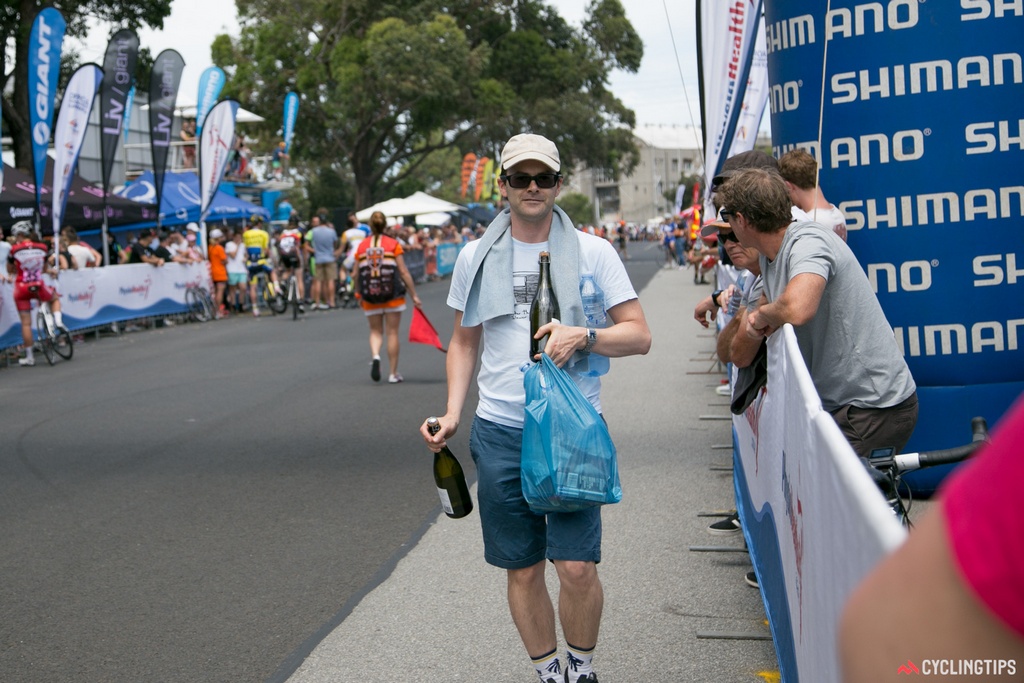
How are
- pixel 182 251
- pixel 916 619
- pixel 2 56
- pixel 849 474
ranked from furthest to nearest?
1. pixel 2 56
2. pixel 182 251
3. pixel 849 474
4. pixel 916 619

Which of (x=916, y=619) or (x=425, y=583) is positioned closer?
(x=916, y=619)

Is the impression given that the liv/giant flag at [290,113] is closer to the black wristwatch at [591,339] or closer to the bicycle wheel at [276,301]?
the bicycle wheel at [276,301]

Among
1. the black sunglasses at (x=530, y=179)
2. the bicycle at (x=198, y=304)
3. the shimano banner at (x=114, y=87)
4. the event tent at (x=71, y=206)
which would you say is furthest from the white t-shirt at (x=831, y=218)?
the shimano banner at (x=114, y=87)

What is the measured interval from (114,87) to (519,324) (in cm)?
2089

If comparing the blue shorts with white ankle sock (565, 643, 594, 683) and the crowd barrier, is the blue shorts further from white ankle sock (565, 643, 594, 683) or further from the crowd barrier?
the crowd barrier

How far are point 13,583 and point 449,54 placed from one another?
38.8 metres

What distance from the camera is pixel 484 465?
12.9ft

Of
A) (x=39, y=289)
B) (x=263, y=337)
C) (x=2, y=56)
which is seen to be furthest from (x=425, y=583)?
(x=2, y=56)

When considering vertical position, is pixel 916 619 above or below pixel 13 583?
above

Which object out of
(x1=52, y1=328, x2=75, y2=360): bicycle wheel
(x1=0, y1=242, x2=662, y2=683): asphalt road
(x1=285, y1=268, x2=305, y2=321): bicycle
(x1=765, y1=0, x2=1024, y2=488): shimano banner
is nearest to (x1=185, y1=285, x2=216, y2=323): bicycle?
(x1=285, y1=268, x2=305, y2=321): bicycle

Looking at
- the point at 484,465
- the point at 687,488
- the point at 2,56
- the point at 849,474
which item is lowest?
the point at 687,488

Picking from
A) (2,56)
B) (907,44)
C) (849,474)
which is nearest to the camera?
(849,474)

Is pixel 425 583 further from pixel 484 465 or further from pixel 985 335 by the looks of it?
pixel 985 335

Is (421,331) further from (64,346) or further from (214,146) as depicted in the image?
(214,146)
